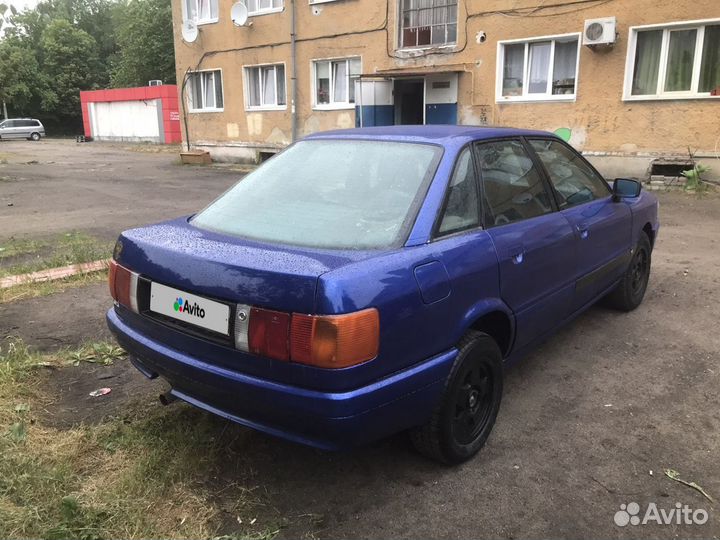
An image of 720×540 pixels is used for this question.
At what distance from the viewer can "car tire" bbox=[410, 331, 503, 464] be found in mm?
2602

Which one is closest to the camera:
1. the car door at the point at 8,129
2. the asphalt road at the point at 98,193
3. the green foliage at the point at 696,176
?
the asphalt road at the point at 98,193

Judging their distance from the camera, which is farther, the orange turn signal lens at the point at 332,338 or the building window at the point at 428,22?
the building window at the point at 428,22

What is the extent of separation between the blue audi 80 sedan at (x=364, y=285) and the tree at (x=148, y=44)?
155 feet

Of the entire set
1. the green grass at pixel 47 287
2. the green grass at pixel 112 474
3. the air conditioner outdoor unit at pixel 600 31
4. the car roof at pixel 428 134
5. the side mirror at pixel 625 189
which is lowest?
the green grass at pixel 112 474

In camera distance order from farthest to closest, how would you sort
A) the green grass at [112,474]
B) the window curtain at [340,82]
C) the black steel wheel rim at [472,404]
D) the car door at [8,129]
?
1. the car door at [8,129]
2. the window curtain at [340,82]
3. the black steel wheel rim at [472,404]
4. the green grass at [112,474]

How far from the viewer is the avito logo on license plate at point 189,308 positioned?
2.36 m

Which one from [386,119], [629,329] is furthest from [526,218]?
[386,119]

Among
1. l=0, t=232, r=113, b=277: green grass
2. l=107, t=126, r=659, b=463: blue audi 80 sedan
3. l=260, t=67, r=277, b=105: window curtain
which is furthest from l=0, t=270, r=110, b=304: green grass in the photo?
l=260, t=67, r=277, b=105: window curtain

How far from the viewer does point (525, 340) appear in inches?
128

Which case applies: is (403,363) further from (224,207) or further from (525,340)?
(224,207)

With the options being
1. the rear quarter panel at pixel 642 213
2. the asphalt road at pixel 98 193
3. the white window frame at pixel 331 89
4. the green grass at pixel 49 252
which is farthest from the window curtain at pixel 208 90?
the rear quarter panel at pixel 642 213

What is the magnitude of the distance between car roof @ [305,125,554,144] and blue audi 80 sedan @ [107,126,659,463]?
0.01 metres

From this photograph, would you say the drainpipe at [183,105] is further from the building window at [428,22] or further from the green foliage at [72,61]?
the green foliage at [72,61]

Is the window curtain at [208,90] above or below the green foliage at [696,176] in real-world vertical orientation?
above
